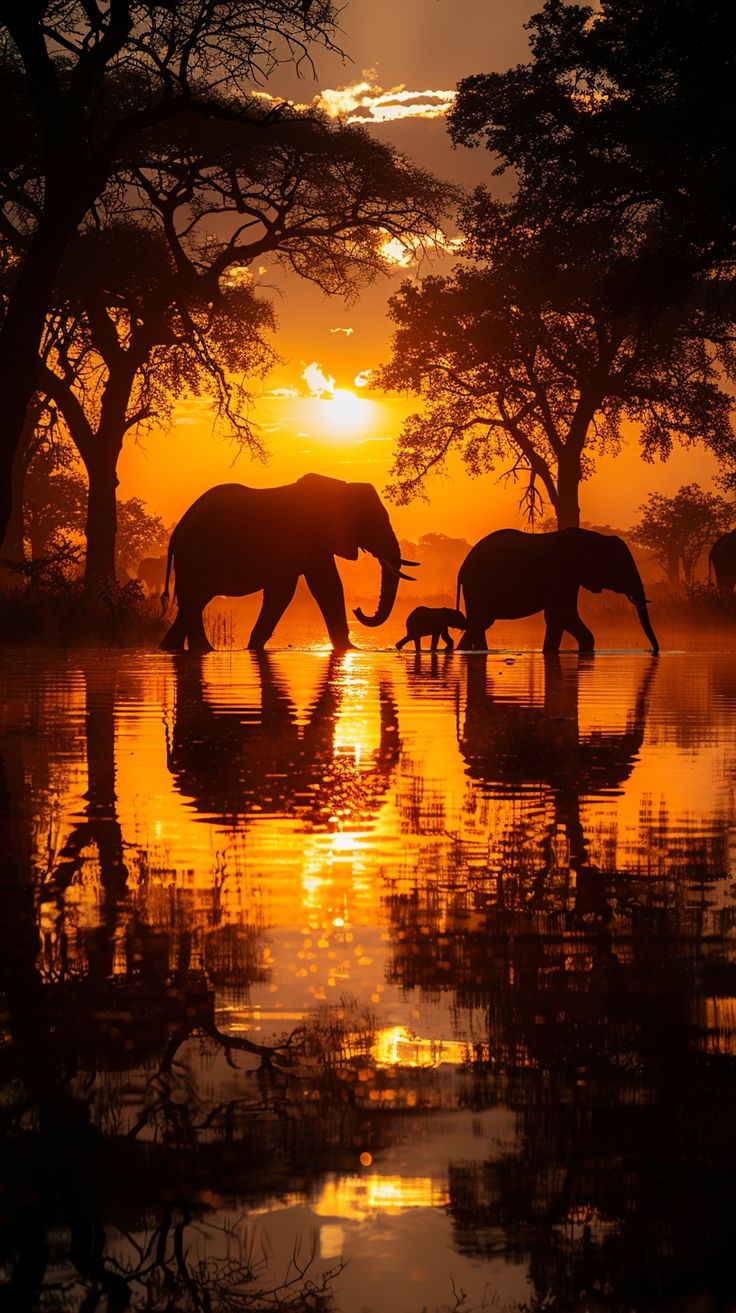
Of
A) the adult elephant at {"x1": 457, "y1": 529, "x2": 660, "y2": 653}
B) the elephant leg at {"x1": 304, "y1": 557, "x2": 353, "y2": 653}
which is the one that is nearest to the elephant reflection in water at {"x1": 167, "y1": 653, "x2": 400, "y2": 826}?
the elephant leg at {"x1": 304, "y1": 557, "x2": 353, "y2": 653}

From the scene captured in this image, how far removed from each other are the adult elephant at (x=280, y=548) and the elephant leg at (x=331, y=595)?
0.01 m

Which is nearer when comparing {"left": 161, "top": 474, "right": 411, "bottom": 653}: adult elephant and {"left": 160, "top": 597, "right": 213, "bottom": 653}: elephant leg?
{"left": 160, "top": 597, "right": 213, "bottom": 653}: elephant leg

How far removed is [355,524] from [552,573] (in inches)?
119

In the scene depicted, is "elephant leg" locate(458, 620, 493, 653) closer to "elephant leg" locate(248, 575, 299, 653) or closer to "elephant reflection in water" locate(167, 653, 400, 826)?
"elephant leg" locate(248, 575, 299, 653)

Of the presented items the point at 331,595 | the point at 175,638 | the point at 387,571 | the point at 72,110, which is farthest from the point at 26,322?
the point at 387,571

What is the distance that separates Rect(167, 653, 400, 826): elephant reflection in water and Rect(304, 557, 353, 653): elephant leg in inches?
473

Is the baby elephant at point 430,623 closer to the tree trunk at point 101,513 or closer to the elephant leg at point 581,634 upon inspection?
the elephant leg at point 581,634

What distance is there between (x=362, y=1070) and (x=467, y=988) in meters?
0.67

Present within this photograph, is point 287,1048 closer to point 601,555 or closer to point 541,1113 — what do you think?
point 541,1113

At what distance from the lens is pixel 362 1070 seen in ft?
9.86

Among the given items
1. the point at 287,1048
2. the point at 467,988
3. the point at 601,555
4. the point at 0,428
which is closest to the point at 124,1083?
the point at 287,1048

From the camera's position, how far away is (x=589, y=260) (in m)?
34.4

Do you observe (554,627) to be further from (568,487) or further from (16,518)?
(16,518)

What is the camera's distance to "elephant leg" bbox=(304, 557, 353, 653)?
2542cm
